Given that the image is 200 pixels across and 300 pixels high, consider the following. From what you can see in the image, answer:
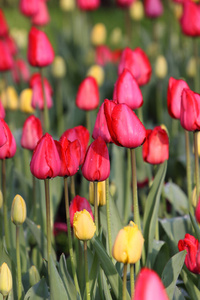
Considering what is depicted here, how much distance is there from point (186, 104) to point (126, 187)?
717mm

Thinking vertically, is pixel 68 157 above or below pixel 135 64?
below

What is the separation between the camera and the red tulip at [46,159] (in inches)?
52.4

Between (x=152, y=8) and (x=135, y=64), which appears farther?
(x=152, y=8)

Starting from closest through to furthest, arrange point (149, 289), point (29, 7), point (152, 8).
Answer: point (149, 289) < point (29, 7) < point (152, 8)

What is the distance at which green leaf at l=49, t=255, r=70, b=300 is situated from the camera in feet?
4.26

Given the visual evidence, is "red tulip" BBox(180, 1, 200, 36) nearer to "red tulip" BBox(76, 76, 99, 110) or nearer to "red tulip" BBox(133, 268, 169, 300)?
"red tulip" BBox(76, 76, 99, 110)

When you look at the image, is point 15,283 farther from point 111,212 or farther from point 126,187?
point 126,187

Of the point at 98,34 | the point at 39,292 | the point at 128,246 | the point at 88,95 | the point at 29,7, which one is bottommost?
the point at 39,292

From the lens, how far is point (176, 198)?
86.2 inches

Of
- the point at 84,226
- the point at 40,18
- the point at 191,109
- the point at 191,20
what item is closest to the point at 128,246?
the point at 84,226

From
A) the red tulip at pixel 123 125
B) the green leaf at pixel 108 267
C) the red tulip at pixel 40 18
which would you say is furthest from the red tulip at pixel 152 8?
the green leaf at pixel 108 267

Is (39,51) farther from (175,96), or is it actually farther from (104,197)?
(104,197)

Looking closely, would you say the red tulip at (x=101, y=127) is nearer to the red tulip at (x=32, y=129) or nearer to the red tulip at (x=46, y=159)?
the red tulip at (x=46, y=159)

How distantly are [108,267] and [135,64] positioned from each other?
836mm
